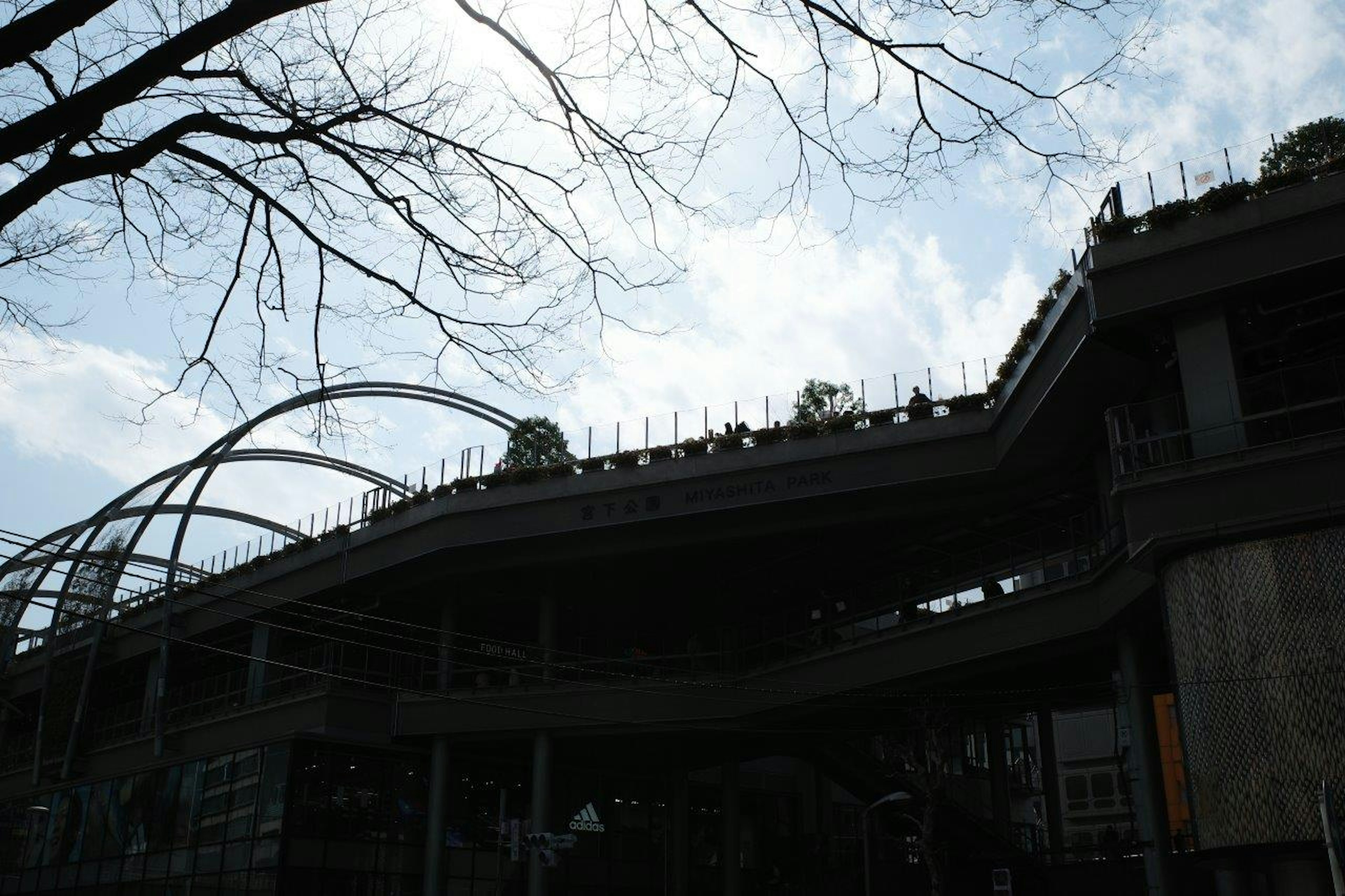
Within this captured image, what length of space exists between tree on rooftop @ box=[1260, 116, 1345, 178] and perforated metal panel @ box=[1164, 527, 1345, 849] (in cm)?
726

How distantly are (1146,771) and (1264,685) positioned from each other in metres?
5.79

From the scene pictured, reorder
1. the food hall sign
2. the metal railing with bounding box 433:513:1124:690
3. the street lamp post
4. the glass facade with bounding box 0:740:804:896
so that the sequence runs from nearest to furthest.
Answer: the street lamp post < the metal railing with bounding box 433:513:1124:690 < the glass facade with bounding box 0:740:804:896 < the food hall sign

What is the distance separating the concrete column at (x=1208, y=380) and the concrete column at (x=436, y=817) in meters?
25.1

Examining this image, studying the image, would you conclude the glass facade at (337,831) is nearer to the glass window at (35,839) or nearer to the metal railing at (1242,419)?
the glass window at (35,839)

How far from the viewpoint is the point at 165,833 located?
131 ft

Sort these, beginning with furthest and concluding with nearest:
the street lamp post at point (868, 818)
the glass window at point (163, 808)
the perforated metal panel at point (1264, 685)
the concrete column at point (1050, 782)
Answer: the glass window at point (163, 808)
the concrete column at point (1050, 782)
the street lamp post at point (868, 818)
the perforated metal panel at point (1264, 685)

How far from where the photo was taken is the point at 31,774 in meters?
48.8

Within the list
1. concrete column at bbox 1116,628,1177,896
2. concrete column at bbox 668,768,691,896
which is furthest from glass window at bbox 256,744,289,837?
concrete column at bbox 1116,628,1177,896

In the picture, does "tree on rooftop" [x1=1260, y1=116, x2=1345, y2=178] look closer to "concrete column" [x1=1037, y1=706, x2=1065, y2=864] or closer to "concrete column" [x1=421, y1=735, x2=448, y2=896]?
"concrete column" [x1=1037, y1=706, x2=1065, y2=864]

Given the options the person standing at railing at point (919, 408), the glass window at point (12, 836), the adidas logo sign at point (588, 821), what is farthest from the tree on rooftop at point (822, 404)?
the glass window at point (12, 836)

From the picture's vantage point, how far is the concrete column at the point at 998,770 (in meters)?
38.7

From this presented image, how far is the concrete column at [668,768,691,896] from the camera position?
43312mm

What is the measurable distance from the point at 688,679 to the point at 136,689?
30155 mm

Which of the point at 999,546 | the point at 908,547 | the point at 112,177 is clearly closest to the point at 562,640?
the point at 908,547
